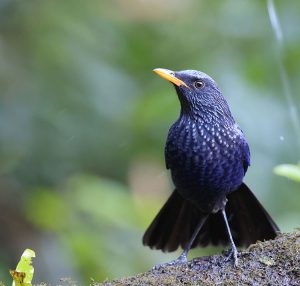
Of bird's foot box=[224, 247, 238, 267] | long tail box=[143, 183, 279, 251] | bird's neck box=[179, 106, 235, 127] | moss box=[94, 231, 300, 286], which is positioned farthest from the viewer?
long tail box=[143, 183, 279, 251]

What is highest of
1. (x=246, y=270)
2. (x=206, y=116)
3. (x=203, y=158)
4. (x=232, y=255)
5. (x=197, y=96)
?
(x=197, y=96)

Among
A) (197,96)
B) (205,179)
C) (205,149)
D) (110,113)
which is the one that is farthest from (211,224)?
(110,113)

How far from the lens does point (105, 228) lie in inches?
285

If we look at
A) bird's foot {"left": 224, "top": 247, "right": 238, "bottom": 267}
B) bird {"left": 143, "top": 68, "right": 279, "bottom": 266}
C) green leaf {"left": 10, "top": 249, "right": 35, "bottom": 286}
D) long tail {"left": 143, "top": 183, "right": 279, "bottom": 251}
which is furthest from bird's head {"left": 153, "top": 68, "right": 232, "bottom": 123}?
green leaf {"left": 10, "top": 249, "right": 35, "bottom": 286}

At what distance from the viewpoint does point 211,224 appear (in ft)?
17.8

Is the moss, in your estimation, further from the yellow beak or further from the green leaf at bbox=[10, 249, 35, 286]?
the yellow beak

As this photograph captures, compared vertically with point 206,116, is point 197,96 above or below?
above

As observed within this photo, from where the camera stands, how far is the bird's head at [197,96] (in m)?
5.05

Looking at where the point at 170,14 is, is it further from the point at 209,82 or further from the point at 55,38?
the point at 209,82

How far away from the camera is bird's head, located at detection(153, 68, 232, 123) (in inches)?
199

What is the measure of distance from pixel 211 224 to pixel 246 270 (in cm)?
158

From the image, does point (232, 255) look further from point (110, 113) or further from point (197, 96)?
point (110, 113)

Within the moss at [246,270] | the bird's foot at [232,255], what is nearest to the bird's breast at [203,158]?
the bird's foot at [232,255]

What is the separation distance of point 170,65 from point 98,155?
1.39 m
